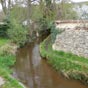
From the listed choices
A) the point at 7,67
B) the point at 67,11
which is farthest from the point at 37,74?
the point at 67,11

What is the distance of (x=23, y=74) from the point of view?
16750mm

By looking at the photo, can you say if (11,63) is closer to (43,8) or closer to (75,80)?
(75,80)

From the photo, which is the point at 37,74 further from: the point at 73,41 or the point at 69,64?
the point at 73,41

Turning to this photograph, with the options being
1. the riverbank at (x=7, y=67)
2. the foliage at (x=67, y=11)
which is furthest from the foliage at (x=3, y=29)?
the riverbank at (x=7, y=67)

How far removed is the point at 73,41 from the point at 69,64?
2673 mm

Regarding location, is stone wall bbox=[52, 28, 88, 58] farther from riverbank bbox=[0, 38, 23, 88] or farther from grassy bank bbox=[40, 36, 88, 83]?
riverbank bbox=[0, 38, 23, 88]

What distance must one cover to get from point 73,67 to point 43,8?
52.1 ft

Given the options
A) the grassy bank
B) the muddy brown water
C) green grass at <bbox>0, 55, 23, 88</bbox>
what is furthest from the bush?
the grassy bank

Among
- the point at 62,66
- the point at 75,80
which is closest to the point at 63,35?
the point at 62,66

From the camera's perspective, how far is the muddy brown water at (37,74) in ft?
47.5

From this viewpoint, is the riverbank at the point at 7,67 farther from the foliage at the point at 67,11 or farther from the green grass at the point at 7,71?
the foliage at the point at 67,11

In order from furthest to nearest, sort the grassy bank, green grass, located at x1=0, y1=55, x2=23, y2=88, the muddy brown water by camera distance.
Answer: the muddy brown water → the grassy bank → green grass, located at x1=0, y1=55, x2=23, y2=88

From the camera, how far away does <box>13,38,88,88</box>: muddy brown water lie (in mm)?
14487

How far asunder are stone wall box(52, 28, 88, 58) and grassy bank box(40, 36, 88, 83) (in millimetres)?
418
